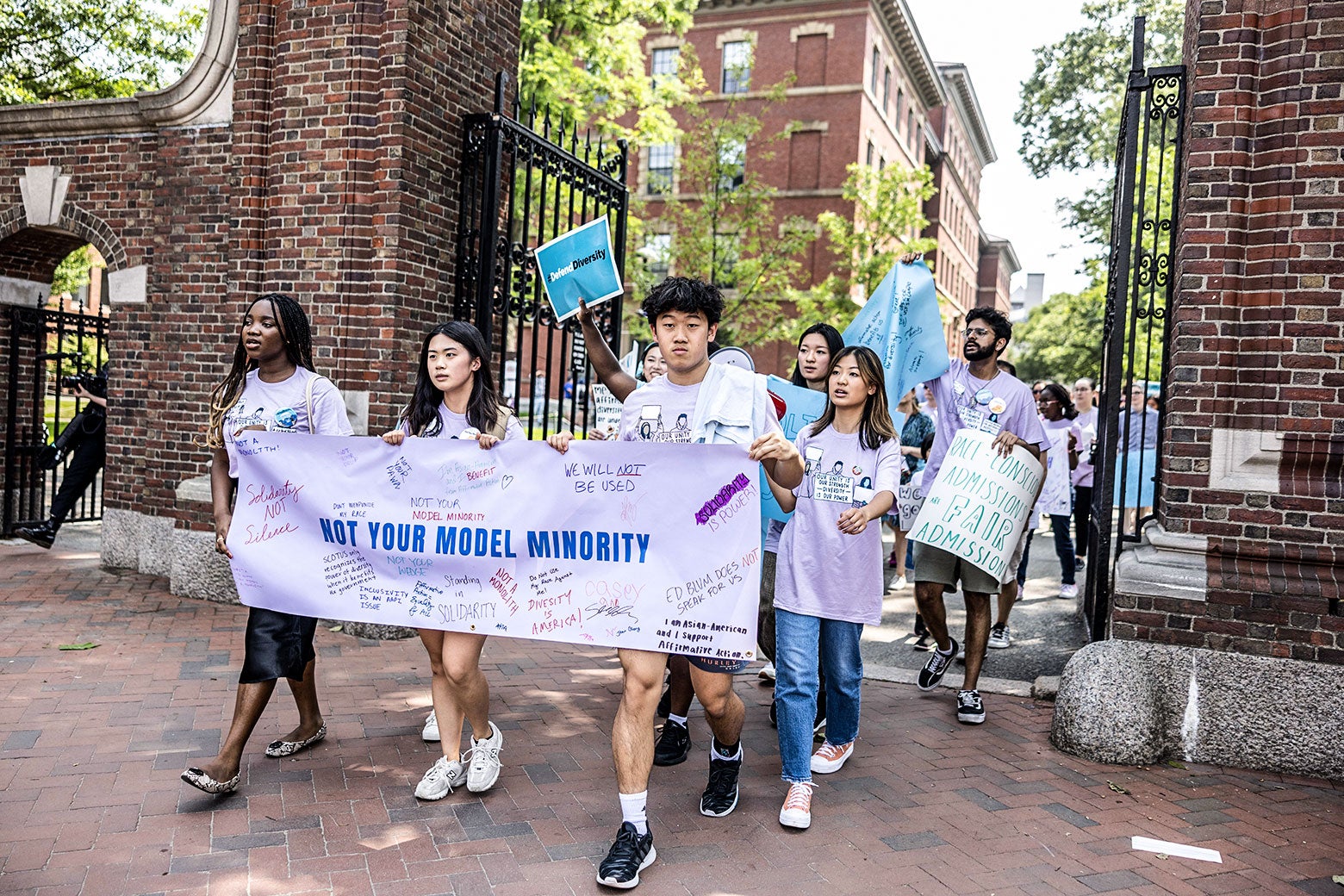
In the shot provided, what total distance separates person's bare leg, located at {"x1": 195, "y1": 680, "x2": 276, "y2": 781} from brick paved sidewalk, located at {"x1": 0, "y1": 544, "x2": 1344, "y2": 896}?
5.5 inches

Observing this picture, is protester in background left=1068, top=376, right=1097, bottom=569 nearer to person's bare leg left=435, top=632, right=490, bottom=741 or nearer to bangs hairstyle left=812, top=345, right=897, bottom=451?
bangs hairstyle left=812, top=345, right=897, bottom=451

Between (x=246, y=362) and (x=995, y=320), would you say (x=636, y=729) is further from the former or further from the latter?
(x=995, y=320)

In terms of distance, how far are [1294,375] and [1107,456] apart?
47.2 inches

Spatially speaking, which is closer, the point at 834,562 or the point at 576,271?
the point at 834,562

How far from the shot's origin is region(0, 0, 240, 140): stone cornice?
7738 mm

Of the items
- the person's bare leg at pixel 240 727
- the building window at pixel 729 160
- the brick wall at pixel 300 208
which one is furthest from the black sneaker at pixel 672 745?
the building window at pixel 729 160

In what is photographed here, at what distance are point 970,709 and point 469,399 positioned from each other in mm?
3144

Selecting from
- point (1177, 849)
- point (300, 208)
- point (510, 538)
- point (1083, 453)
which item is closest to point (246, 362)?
point (510, 538)

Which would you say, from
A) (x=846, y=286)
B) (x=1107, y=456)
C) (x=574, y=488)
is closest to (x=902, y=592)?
(x=1107, y=456)

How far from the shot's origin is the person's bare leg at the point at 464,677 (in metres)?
3.99

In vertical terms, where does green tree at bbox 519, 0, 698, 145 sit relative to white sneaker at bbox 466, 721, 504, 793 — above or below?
above

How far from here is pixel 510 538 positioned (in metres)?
4.00

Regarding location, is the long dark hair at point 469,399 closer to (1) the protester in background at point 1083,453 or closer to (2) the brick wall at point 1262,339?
(2) the brick wall at point 1262,339

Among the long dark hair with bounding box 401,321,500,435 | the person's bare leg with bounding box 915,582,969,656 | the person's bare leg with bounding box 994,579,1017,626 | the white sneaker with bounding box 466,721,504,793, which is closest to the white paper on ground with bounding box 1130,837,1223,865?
the person's bare leg with bounding box 915,582,969,656
